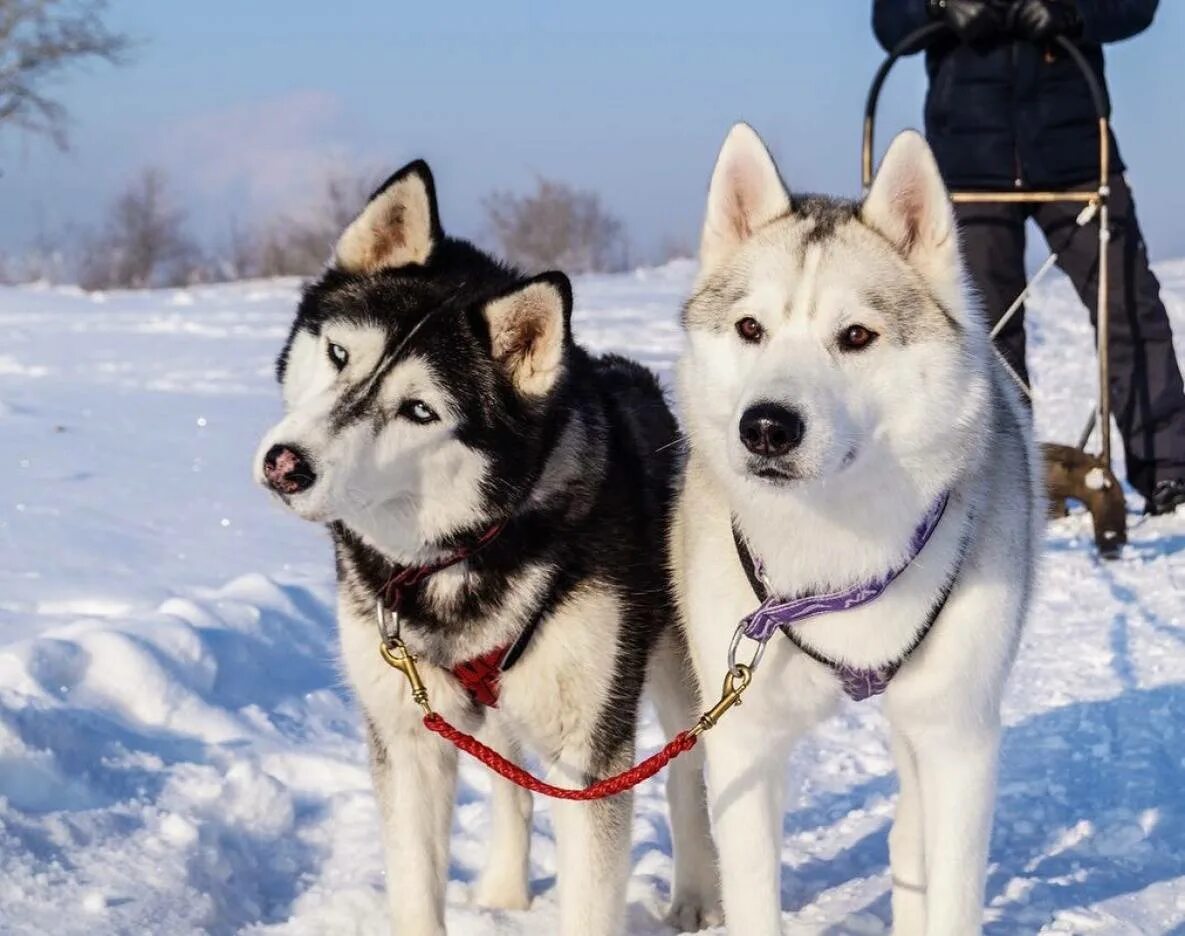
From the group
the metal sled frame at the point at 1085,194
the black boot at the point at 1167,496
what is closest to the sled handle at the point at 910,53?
the metal sled frame at the point at 1085,194

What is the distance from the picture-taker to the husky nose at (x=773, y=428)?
220cm

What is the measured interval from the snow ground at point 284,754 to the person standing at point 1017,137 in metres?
1.17

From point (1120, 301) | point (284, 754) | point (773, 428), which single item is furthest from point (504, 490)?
point (1120, 301)

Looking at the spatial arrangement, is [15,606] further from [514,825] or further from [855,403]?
[855,403]

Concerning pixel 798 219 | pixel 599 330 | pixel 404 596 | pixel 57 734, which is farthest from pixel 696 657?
pixel 599 330

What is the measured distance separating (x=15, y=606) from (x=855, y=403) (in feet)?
9.87

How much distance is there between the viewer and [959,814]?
Answer: 2.46m

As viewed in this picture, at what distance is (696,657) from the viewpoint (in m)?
2.64

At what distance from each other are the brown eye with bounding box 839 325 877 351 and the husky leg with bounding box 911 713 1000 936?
2.21 ft

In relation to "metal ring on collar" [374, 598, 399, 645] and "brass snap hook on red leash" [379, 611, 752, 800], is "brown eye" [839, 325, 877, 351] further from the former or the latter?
"metal ring on collar" [374, 598, 399, 645]

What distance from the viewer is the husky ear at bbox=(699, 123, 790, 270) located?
2674 mm

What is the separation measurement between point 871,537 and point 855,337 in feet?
1.16

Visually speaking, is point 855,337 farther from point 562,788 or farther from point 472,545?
point 562,788

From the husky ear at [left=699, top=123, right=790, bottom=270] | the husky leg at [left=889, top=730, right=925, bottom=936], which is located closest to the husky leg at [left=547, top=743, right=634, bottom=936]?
the husky leg at [left=889, top=730, right=925, bottom=936]
